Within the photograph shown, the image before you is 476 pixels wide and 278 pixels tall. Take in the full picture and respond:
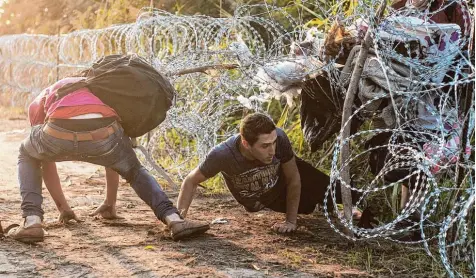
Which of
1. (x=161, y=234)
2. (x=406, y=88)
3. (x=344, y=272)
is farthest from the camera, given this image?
(x=161, y=234)

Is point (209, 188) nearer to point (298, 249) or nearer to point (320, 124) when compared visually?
point (320, 124)

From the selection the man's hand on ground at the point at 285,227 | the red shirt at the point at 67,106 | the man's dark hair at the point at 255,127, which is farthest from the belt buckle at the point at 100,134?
the man's hand on ground at the point at 285,227

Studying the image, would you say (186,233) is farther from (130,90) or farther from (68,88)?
(68,88)

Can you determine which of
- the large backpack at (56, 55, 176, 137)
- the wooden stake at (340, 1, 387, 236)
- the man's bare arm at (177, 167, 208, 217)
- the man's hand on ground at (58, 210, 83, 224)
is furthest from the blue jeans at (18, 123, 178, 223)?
the wooden stake at (340, 1, 387, 236)

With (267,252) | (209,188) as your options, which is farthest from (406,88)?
(209,188)

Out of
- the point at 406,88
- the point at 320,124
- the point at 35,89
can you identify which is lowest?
the point at 35,89

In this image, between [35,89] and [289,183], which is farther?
[35,89]

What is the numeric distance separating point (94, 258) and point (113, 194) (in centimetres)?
112

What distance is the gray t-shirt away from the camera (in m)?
5.15

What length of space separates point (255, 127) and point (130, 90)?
84 cm

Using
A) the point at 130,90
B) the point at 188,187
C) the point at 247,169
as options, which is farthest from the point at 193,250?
the point at 130,90

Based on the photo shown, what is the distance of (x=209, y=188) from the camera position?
7.09 meters

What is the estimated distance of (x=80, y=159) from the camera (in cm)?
497

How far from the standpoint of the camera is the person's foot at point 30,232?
4.77m
